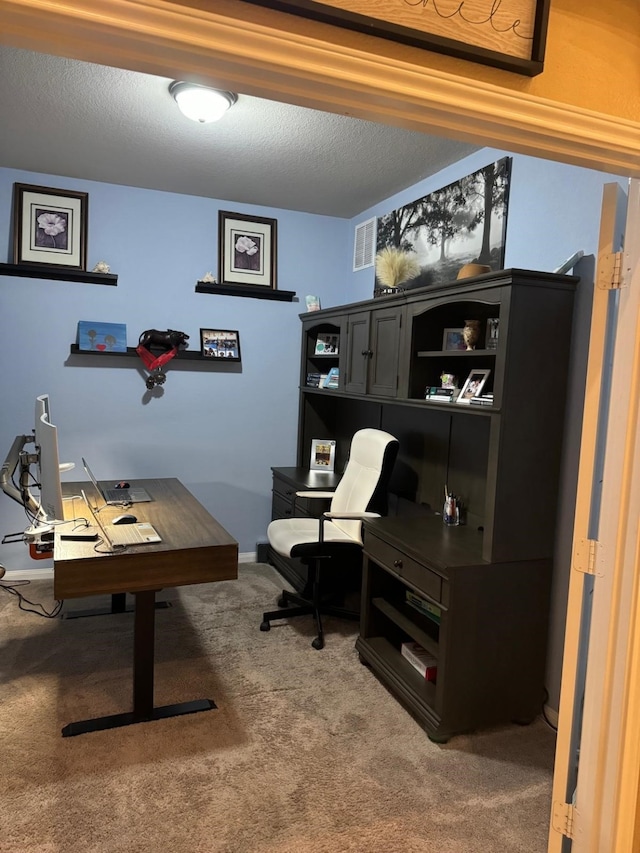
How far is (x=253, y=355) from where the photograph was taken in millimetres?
4602

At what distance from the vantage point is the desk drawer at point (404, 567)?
2518 mm

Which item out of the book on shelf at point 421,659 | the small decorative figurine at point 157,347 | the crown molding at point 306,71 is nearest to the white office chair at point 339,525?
the book on shelf at point 421,659

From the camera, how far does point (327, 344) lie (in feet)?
14.8

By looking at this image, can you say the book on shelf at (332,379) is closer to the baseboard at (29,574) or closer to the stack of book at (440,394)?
the stack of book at (440,394)

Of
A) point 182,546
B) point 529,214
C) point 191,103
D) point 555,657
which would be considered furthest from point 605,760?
point 191,103

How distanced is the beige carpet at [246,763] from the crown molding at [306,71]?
2095 millimetres

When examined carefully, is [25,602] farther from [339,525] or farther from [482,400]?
[482,400]

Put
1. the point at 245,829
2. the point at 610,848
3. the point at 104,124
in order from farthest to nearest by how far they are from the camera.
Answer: the point at 104,124 < the point at 245,829 < the point at 610,848

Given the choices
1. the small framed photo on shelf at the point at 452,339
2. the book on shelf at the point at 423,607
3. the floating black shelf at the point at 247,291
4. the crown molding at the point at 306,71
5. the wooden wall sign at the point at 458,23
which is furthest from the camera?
the floating black shelf at the point at 247,291

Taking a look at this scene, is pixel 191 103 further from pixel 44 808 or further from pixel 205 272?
pixel 44 808

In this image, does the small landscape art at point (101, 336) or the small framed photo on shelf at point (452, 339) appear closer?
the small framed photo on shelf at point (452, 339)

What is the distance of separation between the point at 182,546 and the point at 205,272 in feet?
8.31

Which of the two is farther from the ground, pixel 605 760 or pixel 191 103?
pixel 191 103

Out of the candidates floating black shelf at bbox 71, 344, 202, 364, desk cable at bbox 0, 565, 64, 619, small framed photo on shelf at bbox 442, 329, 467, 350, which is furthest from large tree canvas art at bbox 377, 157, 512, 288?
desk cable at bbox 0, 565, 64, 619
